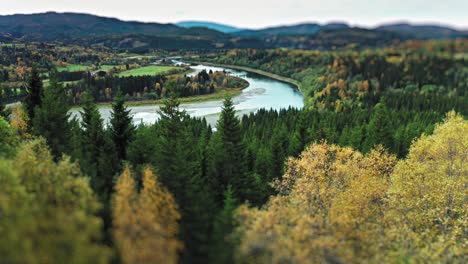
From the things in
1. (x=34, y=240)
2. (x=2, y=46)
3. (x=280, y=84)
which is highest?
(x=2, y=46)

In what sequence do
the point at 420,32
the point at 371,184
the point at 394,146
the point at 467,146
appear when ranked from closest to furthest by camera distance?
1. the point at 420,32
2. the point at 371,184
3. the point at 467,146
4. the point at 394,146

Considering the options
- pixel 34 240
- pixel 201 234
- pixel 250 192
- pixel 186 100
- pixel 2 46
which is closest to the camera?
pixel 34 240

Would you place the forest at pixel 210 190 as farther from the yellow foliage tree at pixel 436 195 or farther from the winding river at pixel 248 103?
the winding river at pixel 248 103

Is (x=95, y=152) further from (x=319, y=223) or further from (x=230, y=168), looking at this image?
(x=319, y=223)

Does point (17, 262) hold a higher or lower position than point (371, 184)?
higher

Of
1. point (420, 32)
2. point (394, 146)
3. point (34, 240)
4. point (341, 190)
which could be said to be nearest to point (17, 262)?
point (34, 240)

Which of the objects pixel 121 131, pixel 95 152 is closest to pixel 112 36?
pixel 121 131

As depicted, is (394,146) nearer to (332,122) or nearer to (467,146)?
(467,146)

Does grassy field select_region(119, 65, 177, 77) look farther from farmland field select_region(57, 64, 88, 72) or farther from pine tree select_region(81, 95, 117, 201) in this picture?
pine tree select_region(81, 95, 117, 201)
